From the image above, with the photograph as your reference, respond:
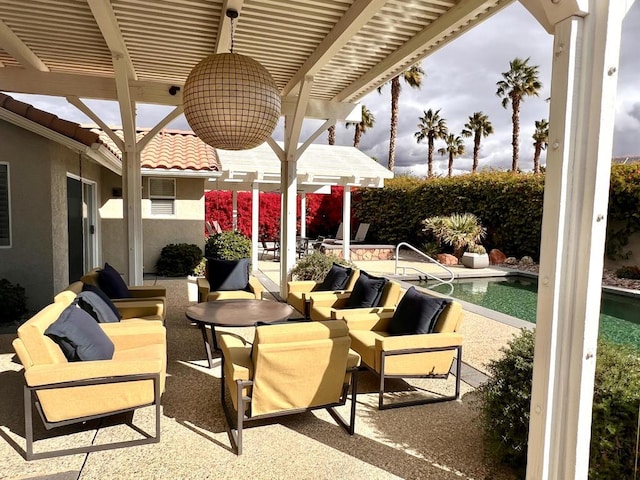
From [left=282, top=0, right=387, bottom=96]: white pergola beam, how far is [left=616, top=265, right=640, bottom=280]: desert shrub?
35.7 feet

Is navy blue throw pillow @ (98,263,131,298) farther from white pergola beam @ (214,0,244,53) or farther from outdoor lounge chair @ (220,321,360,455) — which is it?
white pergola beam @ (214,0,244,53)

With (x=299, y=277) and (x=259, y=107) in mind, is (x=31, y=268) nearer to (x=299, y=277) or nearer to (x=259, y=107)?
(x=299, y=277)

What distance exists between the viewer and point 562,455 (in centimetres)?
206

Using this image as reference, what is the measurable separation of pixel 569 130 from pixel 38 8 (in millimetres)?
5432

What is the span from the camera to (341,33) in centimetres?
467

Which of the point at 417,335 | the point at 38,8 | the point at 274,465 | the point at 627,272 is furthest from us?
the point at 627,272

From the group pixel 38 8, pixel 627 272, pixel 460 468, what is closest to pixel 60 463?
pixel 460 468

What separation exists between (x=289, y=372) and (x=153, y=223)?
950 cm

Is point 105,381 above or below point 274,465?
above

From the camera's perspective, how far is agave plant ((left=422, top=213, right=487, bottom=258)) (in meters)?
15.5

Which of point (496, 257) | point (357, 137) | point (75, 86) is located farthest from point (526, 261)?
point (357, 137)

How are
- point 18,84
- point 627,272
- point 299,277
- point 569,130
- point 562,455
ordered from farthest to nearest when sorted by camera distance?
point 627,272 → point 299,277 → point 18,84 → point 562,455 → point 569,130

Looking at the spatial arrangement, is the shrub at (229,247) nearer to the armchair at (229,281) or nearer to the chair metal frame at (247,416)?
the armchair at (229,281)

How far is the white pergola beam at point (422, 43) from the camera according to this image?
4285 mm
